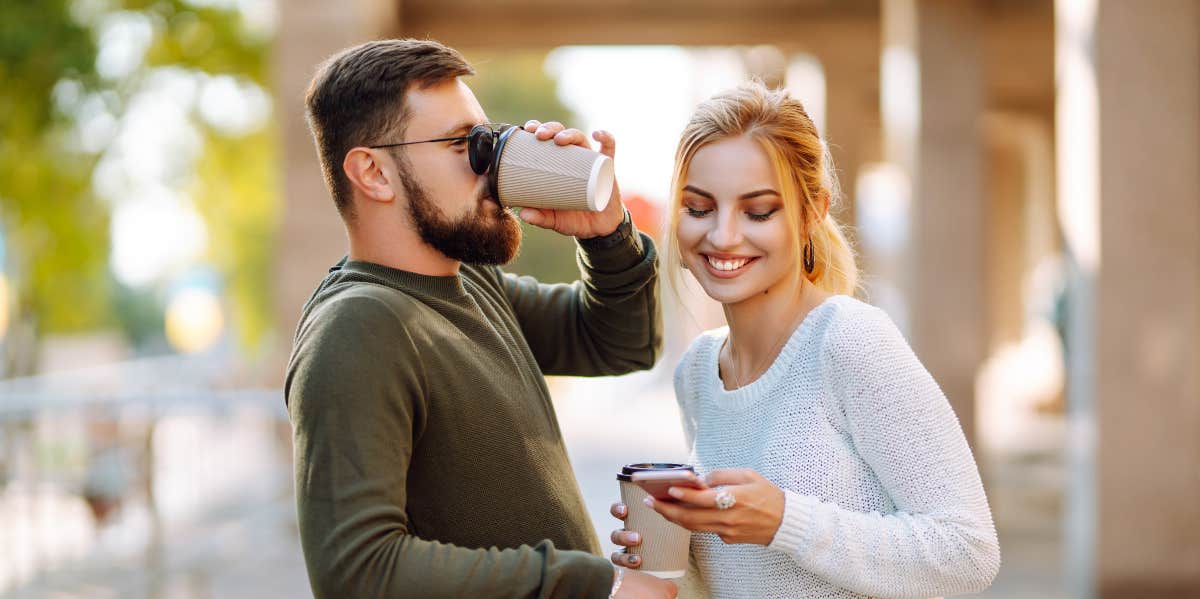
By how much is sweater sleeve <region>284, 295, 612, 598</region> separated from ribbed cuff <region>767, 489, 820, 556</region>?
0.27 meters

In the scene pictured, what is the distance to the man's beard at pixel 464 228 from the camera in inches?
84.5

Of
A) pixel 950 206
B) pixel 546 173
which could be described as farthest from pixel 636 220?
pixel 546 173

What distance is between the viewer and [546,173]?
6.99 feet

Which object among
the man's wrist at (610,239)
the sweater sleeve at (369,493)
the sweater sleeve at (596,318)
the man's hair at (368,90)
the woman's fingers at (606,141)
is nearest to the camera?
the sweater sleeve at (369,493)

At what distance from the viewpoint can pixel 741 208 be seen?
7.29ft

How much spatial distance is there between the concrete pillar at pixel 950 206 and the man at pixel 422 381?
8.11 meters

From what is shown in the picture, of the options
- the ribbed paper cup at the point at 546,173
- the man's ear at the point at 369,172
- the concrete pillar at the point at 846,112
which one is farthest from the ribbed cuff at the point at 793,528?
the concrete pillar at the point at 846,112

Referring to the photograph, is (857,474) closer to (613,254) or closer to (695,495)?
(695,495)

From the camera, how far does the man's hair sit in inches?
83.4

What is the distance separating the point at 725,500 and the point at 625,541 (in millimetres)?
212

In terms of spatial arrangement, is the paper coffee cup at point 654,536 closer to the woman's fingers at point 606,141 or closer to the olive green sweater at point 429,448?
the olive green sweater at point 429,448

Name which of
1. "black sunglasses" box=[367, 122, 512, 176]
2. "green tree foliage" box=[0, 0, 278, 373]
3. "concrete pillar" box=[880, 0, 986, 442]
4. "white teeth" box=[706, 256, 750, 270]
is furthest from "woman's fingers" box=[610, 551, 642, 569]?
"green tree foliage" box=[0, 0, 278, 373]

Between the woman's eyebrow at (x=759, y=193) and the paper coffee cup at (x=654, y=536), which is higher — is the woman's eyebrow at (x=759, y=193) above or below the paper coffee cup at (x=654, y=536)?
above

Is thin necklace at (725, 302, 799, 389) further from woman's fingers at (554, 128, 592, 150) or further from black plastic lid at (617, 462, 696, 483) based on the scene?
woman's fingers at (554, 128, 592, 150)
